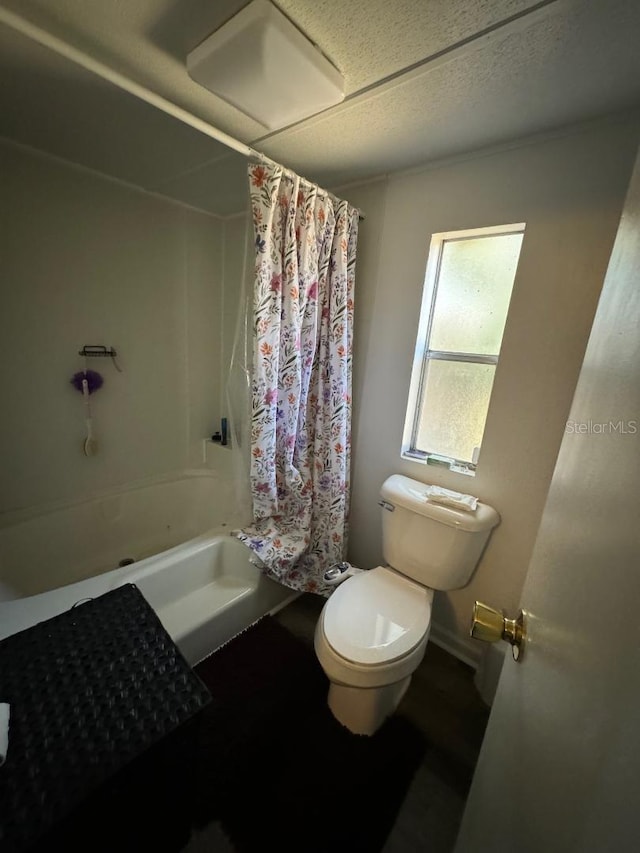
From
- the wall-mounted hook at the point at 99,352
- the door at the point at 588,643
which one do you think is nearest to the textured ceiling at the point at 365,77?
the door at the point at 588,643

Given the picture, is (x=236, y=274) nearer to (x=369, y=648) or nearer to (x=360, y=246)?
(x=360, y=246)

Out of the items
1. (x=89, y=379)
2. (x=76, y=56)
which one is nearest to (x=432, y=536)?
(x=76, y=56)

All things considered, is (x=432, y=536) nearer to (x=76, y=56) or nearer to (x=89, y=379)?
(x=76, y=56)

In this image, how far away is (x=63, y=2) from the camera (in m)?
0.82

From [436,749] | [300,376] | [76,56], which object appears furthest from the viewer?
[300,376]

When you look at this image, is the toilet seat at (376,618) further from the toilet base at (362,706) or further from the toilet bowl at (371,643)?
the toilet base at (362,706)

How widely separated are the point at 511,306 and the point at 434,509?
0.85 metres

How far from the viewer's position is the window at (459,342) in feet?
4.72

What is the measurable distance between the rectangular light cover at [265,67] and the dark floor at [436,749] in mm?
2117

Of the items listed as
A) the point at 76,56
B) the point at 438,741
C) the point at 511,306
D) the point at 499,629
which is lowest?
the point at 438,741

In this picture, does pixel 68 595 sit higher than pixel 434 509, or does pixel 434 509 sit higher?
pixel 434 509

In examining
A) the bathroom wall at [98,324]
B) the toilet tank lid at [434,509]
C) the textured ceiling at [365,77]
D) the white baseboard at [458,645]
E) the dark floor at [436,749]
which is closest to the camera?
the textured ceiling at [365,77]

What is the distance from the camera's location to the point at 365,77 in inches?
39.2

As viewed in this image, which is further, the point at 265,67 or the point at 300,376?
the point at 300,376
